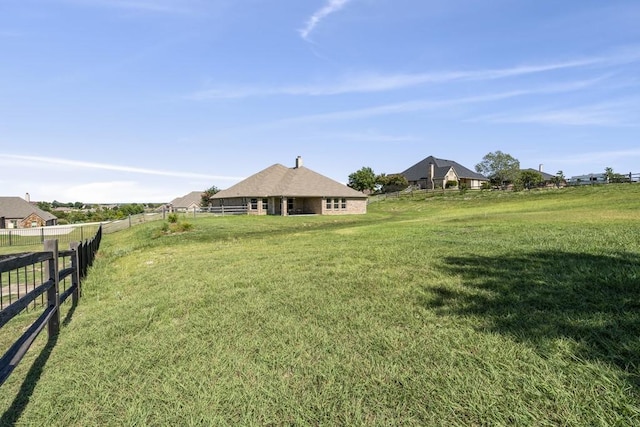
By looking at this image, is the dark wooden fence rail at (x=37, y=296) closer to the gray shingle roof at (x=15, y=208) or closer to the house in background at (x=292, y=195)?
the house in background at (x=292, y=195)

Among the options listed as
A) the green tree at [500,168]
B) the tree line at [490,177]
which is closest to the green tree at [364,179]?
the tree line at [490,177]

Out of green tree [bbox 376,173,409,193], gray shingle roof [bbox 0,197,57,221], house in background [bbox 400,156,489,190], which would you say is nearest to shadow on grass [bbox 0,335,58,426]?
house in background [bbox 400,156,489,190]

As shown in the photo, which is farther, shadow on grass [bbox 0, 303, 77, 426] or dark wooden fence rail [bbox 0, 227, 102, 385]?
dark wooden fence rail [bbox 0, 227, 102, 385]

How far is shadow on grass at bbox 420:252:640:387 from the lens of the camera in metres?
3.46

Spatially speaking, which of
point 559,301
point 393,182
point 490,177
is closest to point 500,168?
point 490,177

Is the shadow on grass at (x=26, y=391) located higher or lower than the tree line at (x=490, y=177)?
lower

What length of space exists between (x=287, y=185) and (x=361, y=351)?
38528 millimetres

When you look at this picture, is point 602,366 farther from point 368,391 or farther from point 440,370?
point 368,391

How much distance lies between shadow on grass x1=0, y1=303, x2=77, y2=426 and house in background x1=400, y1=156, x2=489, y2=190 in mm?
67165

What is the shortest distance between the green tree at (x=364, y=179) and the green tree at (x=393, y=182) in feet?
5.50

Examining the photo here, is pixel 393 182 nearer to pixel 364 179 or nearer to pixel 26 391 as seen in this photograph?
pixel 364 179

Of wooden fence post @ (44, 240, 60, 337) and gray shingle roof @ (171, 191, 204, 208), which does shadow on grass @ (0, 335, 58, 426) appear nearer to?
wooden fence post @ (44, 240, 60, 337)

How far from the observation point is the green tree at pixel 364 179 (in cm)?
7494

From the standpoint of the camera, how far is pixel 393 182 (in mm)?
72812
